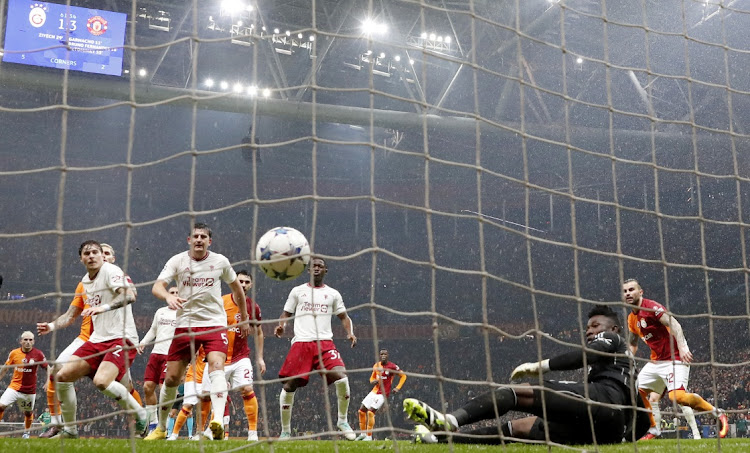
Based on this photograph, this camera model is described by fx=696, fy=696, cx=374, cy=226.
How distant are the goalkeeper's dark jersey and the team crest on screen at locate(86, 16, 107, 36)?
588 inches

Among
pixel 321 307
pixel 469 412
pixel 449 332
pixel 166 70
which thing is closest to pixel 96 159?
pixel 166 70

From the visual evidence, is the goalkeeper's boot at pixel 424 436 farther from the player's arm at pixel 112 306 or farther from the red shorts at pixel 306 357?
the player's arm at pixel 112 306

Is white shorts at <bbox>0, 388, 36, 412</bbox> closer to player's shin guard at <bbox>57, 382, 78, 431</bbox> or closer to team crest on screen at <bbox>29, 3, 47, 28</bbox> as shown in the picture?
player's shin guard at <bbox>57, 382, 78, 431</bbox>

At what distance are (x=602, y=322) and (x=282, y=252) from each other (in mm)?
2478

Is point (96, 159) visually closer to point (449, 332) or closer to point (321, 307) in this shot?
point (449, 332)

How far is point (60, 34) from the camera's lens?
53.4 ft

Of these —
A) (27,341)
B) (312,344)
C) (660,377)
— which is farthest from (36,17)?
(660,377)

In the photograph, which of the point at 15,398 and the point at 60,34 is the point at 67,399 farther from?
the point at 60,34

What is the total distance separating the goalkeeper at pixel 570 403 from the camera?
14.8 feet

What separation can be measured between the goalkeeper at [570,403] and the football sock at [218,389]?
1.71 m

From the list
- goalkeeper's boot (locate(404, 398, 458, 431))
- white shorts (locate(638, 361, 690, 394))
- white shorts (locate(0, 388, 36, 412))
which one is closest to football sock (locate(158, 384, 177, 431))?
goalkeeper's boot (locate(404, 398, 458, 431))

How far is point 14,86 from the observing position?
16562 mm

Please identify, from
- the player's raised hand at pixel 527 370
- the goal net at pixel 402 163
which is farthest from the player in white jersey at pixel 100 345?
the goal net at pixel 402 163

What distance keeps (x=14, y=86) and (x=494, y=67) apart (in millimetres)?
12659
